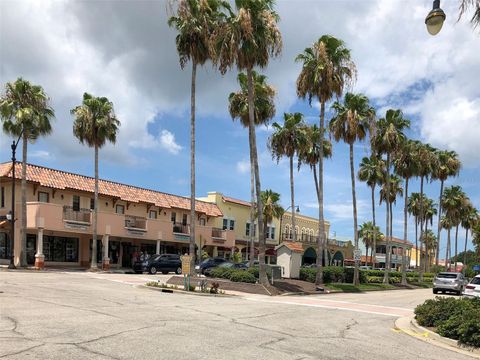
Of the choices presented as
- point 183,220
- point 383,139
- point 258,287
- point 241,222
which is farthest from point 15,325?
point 241,222

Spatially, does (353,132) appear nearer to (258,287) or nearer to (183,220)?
(258,287)

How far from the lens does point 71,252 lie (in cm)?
4184

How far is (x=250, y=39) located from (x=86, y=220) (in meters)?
20.7

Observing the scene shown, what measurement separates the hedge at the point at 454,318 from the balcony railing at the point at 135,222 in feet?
103

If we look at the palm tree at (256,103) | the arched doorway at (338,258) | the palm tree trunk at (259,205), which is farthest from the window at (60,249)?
the arched doorway at (338,258)

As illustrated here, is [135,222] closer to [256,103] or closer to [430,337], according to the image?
[256,103]

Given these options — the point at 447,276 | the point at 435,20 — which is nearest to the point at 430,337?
the point at 435,20

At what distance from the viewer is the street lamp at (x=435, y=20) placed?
893 centimetres

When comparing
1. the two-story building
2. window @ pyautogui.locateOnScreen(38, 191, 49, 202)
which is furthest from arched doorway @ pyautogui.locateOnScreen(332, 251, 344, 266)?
window @ pyautogui.locateOnScreen(38, 191, 49, 202)

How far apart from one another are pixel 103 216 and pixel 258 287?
18716 mm

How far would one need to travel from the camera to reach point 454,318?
12656 millimetres

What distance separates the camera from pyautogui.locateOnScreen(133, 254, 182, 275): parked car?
37562 millimetres

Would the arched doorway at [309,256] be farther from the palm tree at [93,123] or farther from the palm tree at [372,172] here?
the palm tree at [93,123]

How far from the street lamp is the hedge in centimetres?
633
